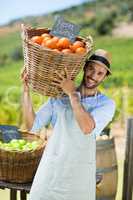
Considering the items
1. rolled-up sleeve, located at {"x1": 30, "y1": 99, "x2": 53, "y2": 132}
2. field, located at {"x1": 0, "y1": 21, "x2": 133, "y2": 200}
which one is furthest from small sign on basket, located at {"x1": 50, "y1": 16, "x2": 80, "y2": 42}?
field, located at {"x1": 0, "y1": 21, "x2": 133, "y2": 200}

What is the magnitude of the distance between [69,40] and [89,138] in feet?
1.46

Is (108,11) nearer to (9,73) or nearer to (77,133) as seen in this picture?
(9,73)

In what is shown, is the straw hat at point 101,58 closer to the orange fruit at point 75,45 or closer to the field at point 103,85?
the orange fruit at point 75,45

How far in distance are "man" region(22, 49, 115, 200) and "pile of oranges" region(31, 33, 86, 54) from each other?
0.39 feet

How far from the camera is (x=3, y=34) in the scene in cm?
779

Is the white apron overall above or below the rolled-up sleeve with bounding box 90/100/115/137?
below

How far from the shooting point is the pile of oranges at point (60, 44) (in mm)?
2777

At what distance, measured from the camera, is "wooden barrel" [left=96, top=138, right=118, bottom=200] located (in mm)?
3936

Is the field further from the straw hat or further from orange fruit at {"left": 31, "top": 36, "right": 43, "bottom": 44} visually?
orange fruit at {"left": 31, "top": 36, "right": 43, "bottom": 44}

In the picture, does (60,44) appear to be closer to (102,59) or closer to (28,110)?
(102,59)

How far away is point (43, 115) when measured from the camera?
3006 millimetres

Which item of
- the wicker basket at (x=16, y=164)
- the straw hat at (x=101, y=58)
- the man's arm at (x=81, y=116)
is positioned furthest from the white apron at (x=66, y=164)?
the wicker basket at (x=16, y=164)

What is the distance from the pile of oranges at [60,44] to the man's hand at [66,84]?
109 mm

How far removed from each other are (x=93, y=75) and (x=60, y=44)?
21 centimetres
